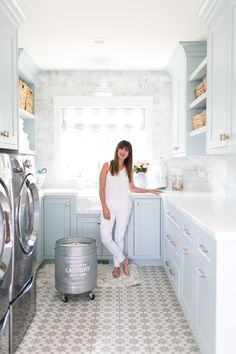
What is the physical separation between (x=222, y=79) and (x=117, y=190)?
4.94ft

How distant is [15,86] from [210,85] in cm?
162

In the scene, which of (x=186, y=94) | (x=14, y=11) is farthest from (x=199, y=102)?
(x=14, y=11)

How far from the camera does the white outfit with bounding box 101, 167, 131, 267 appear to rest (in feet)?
12.2

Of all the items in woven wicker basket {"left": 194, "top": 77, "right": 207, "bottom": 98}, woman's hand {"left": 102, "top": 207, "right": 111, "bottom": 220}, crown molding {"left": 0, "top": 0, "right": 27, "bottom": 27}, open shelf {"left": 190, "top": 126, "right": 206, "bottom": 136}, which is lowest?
woman's hand {"left": 102, "top": 207, "right": 111, "bottom": 220}

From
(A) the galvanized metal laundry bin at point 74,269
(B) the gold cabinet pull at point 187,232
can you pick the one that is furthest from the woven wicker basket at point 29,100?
(B) the gold cabinet pull at point 187,232

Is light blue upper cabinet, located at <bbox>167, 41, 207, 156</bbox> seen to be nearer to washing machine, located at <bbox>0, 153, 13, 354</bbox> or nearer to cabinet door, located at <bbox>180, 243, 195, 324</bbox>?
cabinet door, located at <bbox>180, 243, 195, 324</bbox>

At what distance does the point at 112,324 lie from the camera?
2719mm

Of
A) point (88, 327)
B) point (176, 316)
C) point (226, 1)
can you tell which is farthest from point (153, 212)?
point (226, 1)

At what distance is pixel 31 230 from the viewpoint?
9.00 feet

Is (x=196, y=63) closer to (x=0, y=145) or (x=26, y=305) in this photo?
(x=0, y=145)

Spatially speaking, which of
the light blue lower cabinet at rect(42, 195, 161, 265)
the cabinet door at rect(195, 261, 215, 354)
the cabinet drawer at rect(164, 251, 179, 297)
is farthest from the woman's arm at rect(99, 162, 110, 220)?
the cabinet door at rect(195, 261, 215, 354)

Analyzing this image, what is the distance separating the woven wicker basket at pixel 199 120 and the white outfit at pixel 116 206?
0.85m

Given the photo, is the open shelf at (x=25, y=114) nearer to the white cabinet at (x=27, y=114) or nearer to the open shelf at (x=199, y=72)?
the white cabinet at (x=27, y=114)

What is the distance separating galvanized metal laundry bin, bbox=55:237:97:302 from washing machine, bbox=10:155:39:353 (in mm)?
343
